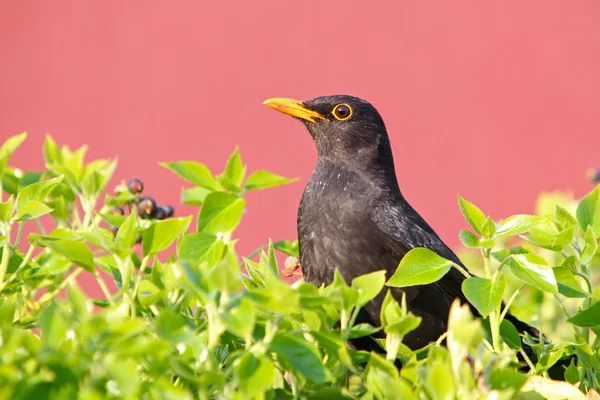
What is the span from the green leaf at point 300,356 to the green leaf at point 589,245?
918mm

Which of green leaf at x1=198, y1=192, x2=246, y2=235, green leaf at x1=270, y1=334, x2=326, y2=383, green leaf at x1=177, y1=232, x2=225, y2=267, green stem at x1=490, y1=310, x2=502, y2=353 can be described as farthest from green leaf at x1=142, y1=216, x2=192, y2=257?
green stem at x1=490, y1=310, x2=502, y2=353

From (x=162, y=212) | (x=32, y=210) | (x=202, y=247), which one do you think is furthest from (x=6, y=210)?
(x=162, y=212)

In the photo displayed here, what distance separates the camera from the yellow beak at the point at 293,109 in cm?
365

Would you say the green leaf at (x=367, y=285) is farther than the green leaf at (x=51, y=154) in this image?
No

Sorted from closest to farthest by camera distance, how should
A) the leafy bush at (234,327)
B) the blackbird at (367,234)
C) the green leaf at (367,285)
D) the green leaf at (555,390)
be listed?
the leafy bush at (234,327) → the green leaf at (367,285) → the green leaf at (555,390) → the blackbird at (367,234)

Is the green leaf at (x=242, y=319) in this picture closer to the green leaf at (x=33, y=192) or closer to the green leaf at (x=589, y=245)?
the green leaf at (x=33, y=192)

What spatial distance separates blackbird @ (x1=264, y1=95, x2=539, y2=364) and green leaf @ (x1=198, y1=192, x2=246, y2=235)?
127 centimetres

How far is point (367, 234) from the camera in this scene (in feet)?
10.0

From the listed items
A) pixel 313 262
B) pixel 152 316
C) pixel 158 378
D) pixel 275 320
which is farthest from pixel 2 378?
pixel 313 262

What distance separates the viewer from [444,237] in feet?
24.2

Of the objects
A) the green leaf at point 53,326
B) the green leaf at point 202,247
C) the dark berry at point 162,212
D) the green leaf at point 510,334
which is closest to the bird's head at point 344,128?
the dark berry at point 162,212

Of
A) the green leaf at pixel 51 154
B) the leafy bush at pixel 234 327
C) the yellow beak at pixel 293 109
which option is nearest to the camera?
the leafy bush at pixel 234 327

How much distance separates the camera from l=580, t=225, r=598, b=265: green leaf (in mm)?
1828

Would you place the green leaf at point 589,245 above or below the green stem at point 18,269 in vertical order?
above
